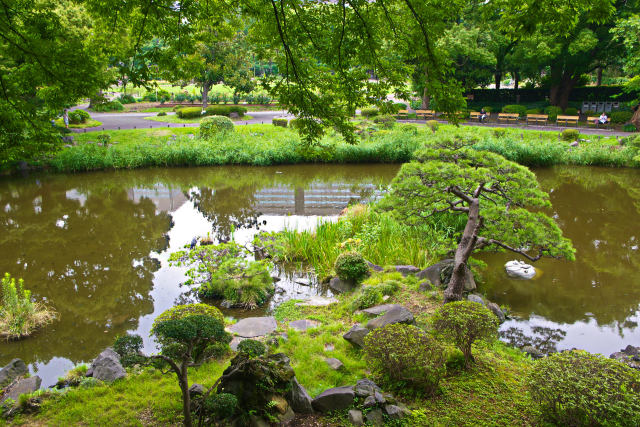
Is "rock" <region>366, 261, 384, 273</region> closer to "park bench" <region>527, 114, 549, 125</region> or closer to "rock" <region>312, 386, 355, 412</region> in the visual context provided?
"rock" <region>312, 386, 355, 412</region>

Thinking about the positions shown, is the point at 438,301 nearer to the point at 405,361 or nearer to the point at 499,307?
the point at 499,307

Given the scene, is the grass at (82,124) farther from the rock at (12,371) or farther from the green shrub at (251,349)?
the green shrub at (251,349)

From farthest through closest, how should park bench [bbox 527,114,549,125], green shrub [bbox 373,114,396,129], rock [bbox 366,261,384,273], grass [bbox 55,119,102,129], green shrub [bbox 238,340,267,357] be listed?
1. park bench [bbox 527,114,549,125]
2. green shrub [bbox 373,114,396,129]
3. grass [bbox 55,119,102,129]
4. rock [bbox 366,261,384,273]
5. green shrub [bbox 238,340,267,357]

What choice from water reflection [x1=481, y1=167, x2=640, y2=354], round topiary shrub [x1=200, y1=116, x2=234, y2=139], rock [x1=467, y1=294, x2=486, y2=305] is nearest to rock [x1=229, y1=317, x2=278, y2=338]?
rock [x1=467, y1=294, x2=486, y2=305]

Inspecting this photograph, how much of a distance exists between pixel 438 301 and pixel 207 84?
91.6 feet

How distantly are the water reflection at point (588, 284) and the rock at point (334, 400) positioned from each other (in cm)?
427

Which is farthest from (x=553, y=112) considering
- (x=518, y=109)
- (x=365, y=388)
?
(x=365, y=388)

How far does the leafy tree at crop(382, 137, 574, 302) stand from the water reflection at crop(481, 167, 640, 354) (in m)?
1.26

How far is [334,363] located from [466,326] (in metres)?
Result: 1.81

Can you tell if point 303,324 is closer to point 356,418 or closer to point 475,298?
point 356,418

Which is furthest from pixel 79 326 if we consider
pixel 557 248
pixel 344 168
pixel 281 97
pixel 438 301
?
pixel 344 168

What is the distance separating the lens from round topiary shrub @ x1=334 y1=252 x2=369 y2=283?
8.95 meters

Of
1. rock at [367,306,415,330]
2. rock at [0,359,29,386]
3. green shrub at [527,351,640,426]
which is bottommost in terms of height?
rock at [0,359,29,386]

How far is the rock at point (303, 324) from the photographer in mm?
7260
